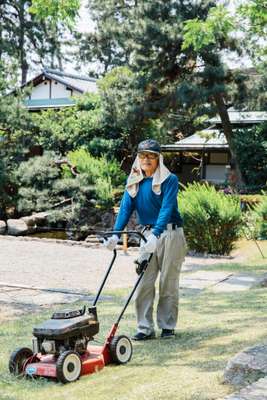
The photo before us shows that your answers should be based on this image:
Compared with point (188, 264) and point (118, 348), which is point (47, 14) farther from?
point (118, 348)

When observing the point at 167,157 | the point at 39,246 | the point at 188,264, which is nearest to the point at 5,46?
the point at 167,157

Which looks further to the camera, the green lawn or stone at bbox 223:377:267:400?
the green lawn

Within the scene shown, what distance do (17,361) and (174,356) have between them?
126 cm

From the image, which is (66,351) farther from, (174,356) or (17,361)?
(174,356)

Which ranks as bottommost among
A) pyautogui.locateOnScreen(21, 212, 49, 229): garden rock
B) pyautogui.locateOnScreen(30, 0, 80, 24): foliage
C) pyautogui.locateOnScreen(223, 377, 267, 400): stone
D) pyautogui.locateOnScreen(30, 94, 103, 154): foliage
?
pyautogui.locateOnScreen(21, 212, 49, 229): garden rock

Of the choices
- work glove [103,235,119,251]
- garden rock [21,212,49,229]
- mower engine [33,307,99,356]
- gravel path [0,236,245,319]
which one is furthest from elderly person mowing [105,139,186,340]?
garden rock [21,212,49,229]

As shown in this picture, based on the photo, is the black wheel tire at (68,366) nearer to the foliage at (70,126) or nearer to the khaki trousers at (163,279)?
the khaki trousers at (163,279)

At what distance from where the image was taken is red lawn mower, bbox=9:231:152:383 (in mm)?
4465

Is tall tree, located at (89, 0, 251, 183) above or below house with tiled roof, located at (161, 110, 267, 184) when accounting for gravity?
above

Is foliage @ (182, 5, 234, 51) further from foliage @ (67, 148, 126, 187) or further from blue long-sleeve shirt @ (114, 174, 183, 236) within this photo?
foliage @ (67, 148, 126, 187)

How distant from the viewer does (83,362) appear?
466 cm

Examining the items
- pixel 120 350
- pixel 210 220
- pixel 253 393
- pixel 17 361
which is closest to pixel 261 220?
pixel 210 220

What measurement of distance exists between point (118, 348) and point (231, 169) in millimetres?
19210

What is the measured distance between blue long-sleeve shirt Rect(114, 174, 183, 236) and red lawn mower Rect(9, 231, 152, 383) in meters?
1.10
